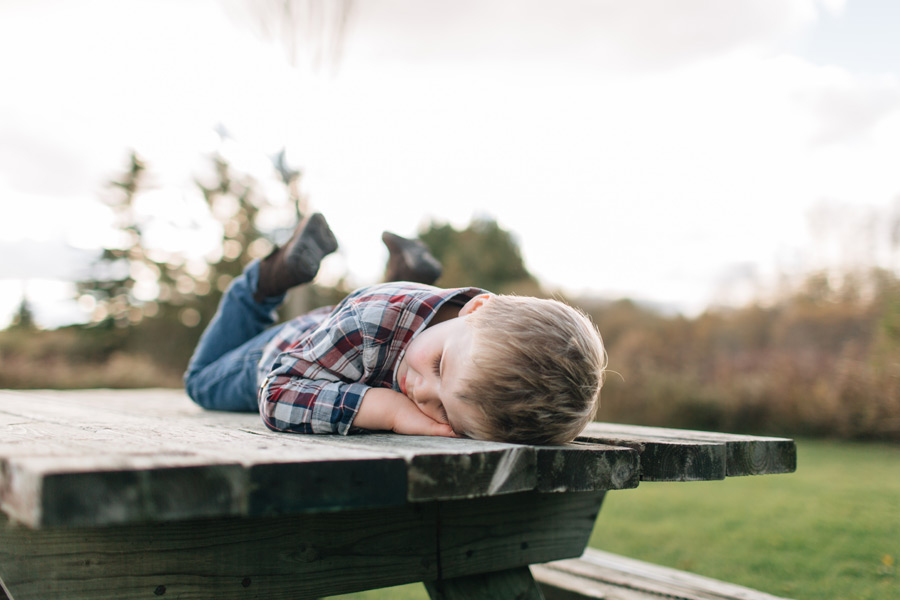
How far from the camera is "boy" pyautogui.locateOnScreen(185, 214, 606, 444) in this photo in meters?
1.38

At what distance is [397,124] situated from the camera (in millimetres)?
9180

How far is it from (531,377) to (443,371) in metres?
0.28

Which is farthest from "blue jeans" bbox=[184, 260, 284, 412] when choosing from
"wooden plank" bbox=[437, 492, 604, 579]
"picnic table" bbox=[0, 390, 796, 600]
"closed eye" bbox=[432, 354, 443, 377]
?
"wooden plank" bbox=[437, 492, 604, 579]

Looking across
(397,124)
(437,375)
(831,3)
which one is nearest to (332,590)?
(437,375)

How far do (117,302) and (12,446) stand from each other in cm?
1943

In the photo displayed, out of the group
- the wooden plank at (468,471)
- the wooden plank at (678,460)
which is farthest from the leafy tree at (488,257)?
the wooden plank at (468,471)

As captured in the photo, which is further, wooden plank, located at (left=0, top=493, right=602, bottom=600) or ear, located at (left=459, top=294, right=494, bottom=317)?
ear, located at (left=459, top=294, right=494, bottom=317)

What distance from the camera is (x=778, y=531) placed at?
3.87m

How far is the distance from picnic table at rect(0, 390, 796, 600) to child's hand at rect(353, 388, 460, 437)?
7 cm

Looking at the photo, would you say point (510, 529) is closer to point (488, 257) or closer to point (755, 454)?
point (755, 454)

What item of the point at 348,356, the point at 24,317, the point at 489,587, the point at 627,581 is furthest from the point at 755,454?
the point at 24,317

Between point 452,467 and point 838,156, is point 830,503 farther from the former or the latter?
point 838,156

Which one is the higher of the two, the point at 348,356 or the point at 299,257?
the point at 299,257

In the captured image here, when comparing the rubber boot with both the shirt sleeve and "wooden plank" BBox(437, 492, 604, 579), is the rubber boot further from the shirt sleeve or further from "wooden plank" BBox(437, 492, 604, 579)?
"wooden plank" BBox(437, 492, 604, 579)
